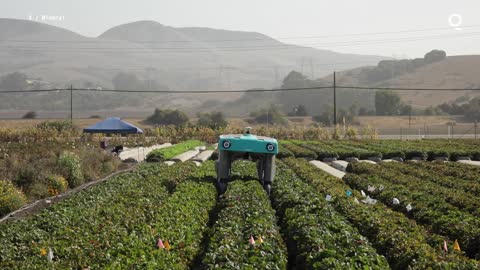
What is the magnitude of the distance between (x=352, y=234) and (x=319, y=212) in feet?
7.58

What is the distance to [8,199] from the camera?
57.6 feet

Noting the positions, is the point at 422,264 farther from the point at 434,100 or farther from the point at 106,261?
the point at 434,100

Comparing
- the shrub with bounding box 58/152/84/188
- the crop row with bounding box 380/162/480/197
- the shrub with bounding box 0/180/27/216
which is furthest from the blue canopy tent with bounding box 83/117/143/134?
the shrub with bounding box 0/180/27/216

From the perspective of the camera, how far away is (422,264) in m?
9.29

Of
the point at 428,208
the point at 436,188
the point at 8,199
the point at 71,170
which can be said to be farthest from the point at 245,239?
the point at 71,170

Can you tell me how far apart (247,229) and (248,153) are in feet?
28.1

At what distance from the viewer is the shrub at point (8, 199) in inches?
687

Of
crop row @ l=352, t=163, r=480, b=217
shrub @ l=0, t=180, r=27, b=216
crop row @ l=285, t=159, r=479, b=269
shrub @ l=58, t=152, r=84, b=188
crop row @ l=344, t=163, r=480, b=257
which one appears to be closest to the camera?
crop row @ l=285, t=159, r=479, b=269

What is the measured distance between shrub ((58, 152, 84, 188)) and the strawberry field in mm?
4256

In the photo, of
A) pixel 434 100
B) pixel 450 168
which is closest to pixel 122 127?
pixel 450 168

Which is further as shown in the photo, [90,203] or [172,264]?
[90,203]

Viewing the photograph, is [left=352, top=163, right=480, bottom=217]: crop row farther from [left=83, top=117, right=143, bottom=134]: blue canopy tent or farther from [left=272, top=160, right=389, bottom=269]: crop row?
[left=83, top=117, right=143, bottom=134]: blue canopy tent

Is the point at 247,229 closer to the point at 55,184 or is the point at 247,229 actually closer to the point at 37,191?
the point at 37,191

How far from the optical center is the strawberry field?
9.63 m
